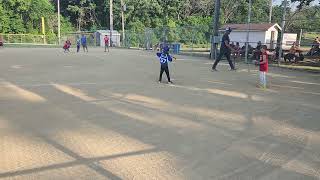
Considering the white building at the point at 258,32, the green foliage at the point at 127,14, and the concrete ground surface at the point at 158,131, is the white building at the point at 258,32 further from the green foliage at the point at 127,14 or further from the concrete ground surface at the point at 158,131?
the concrete ground surface at the point at 158,131

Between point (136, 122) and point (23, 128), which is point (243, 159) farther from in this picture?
point (23, 128)

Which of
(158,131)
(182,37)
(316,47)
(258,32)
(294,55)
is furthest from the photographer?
(258,32)

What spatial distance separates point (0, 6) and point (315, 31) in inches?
1841

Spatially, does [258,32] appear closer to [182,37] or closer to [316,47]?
[182,37]

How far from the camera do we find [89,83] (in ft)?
44.4

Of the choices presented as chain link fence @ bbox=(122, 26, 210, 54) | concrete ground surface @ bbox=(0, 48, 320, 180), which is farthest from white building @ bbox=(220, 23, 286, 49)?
concrete ground surface @ bbox=(0, 48, 320, 180)

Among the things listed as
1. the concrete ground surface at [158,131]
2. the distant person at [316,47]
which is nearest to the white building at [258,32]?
the distant person at [316,47]

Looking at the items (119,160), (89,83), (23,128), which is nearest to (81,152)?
(119,160)

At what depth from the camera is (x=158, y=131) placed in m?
7.36

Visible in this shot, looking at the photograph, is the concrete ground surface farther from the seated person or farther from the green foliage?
the green foliage

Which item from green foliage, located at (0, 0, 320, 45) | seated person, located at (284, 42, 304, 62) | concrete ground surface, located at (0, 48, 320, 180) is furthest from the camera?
green foliage, located at (0, 0, 320, 45)

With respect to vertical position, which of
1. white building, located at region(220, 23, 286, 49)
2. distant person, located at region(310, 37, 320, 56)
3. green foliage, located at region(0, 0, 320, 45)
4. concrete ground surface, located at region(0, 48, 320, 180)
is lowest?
concrete ground surface, located at region(0, 48, 320, 180)

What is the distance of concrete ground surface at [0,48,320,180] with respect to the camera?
5.49m

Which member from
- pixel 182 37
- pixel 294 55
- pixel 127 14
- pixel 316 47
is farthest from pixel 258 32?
pixel 127 14
